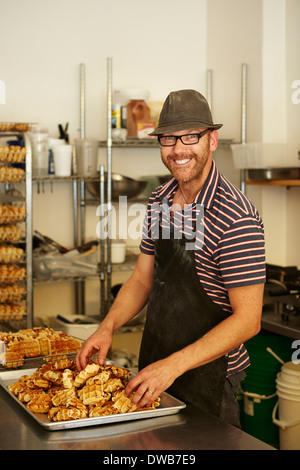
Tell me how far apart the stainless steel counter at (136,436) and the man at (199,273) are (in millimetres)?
198

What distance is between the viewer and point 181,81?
4316 mm

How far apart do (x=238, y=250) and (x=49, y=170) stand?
2154mm

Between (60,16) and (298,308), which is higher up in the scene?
(60,16)

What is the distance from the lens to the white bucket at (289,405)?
9.98ft

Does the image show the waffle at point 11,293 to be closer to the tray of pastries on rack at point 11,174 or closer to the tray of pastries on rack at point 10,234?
the tray of pastries on rack at point 10,234

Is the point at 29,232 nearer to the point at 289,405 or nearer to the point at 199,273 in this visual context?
the point at 289,405

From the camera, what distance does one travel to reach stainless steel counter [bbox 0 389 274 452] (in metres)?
1.34

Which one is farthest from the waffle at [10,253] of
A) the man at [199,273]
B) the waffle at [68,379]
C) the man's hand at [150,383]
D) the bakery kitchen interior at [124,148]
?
the man's hand at [150,383]

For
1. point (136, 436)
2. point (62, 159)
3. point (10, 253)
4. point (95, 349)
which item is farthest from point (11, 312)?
point (136, 436)

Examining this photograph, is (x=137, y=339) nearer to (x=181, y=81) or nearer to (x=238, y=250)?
(x=181, y=81)

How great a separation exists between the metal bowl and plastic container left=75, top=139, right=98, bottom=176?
9 centimetres

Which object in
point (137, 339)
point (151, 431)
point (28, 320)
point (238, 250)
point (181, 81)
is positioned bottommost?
point (137, 339)

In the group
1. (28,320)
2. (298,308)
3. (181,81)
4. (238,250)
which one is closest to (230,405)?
(238,250)

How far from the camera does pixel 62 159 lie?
3.65 metres
